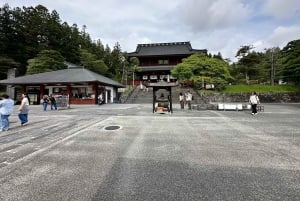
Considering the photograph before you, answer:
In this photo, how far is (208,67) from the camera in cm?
3147

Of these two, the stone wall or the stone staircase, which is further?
the stone wall

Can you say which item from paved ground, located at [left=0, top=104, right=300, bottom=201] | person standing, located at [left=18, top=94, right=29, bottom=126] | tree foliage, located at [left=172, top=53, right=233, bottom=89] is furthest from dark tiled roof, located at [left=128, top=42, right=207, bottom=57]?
paved ground, located at [left=0, top=104, right=300, bottom=201]

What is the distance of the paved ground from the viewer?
356 cm

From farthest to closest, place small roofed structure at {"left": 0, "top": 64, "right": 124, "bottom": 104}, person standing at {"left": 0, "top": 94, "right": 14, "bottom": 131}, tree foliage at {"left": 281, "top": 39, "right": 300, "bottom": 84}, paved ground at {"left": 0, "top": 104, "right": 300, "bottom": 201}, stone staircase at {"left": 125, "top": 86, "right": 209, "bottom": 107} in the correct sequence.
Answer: tree foliage at {"left": 281, "top": 39, "right": 300, "bottom": 84}, stone staircase at {"left": 125, "top": 86, "right": 209, "bottom": 107}, small roofed structure at {"left": 0, "top": 64, "right": 124, "bottom": 104}, person standing at {"left": 0, "top": 94, "right": 14, "bottom": 131}, paved ground at {"left": 0, "top": 104, "right": 300, "bottom": 201}

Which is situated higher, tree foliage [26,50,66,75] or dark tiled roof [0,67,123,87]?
tree foliage [26,50,66,75]

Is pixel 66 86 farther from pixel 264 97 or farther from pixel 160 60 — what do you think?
pixel 264 97

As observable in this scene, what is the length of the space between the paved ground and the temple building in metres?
34.7

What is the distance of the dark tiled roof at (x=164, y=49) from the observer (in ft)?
149

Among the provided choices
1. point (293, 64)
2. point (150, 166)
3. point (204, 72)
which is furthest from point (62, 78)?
point (293, 64)

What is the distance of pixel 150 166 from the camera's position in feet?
15.8

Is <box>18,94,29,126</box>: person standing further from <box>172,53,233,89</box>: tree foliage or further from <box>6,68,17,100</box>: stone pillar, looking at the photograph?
<box>6,68,17,100</box>: stone pillar

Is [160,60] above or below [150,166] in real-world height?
above

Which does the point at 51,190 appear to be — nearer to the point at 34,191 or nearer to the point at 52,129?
the point at 34,191

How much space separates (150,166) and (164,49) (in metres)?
45.5
